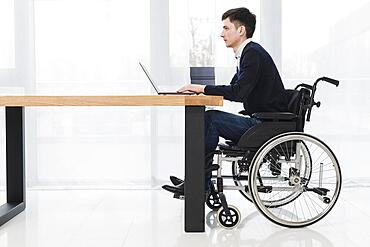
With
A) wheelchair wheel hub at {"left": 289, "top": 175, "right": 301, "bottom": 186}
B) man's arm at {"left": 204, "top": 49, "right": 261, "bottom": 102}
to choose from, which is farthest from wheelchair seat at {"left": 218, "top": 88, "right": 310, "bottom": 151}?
wheelchair wheel hub at {"left": 289, "top": 175, "right": 301, "bottom": 186}

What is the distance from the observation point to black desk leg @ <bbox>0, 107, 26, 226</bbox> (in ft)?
11.8

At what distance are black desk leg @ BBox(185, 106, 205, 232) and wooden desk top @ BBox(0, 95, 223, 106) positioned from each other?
0.30 ft

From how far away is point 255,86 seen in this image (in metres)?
3.36

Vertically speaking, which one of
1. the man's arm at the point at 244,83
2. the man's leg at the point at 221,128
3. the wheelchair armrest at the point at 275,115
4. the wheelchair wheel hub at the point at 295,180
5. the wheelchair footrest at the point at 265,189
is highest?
the man's arm at the point at 244,83

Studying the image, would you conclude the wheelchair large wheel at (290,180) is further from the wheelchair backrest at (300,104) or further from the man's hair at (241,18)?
the man's hair at (241,18)

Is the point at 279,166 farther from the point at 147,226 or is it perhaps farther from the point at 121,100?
the point at 121,100

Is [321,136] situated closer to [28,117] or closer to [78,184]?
[78,184]

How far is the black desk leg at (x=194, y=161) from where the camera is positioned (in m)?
3.04

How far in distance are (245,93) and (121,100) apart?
704 millimetres

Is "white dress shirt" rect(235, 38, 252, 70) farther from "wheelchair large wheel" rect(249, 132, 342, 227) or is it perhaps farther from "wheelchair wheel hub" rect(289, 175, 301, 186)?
"wheelchair wheel hub" rect(289, 175, 301, 186)

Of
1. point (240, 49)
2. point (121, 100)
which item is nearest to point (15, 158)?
point (121, 100)

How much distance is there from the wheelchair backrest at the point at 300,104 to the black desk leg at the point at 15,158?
4.95 feet

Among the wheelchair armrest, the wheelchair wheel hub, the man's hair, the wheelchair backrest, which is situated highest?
the man's hair

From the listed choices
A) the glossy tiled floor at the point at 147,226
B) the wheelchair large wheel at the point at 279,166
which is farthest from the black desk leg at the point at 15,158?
the wheelchair large wheel at the point at 279,166
